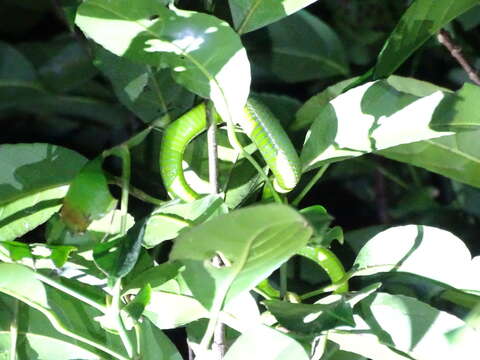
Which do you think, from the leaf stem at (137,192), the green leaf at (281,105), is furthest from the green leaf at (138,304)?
the green leaf at (281,105)

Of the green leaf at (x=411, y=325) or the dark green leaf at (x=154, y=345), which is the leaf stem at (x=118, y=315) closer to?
the dark green leaf at (x=154, y=345)

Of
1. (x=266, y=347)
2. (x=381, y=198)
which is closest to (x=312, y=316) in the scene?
(x=266, y=347)

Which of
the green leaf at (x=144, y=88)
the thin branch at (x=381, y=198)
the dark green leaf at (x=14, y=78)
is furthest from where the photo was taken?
the thin branch at (x=381, y=198)

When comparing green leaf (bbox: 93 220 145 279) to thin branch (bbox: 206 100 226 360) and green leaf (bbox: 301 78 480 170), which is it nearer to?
thin branch (bbox: 206 100 226 360)

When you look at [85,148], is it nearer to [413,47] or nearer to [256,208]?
[413,47]

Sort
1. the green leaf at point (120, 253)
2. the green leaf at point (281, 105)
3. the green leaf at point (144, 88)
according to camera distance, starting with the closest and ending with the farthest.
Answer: the green leaf at point (120, 253), the green leaf at point (144, 88), the green leaf at point (281, 105)
